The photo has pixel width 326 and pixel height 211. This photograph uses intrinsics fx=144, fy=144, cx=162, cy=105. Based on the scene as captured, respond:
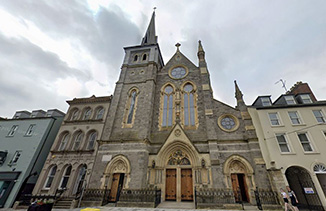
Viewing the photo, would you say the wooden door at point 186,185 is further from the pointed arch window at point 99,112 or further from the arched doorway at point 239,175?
the pointed arch window at point 99,112

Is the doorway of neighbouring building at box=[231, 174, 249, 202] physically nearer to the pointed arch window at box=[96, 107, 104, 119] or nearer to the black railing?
the black railing

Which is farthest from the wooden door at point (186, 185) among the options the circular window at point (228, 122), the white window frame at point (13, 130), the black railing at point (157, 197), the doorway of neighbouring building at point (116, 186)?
the white window frame at point (13, 130)

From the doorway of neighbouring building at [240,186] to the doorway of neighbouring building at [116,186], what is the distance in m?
9.89

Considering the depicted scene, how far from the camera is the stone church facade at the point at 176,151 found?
38.4ft

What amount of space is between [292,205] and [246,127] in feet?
20.5

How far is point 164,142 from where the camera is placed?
14.3 m

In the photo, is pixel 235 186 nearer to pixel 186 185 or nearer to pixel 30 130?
pixel 186 185

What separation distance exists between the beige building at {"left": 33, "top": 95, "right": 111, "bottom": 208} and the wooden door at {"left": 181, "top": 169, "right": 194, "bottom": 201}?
8.65m

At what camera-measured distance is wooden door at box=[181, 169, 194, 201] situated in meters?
12.6

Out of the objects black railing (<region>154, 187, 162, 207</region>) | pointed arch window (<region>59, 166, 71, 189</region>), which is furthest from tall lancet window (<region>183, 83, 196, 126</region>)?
pointed arch window (<region>59, 166, 71, 189</region>)

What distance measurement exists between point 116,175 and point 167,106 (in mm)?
9030

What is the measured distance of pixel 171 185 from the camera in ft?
43.6

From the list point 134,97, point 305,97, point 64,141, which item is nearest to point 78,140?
point 64,141

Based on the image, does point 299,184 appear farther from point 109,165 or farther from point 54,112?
point 54,112
